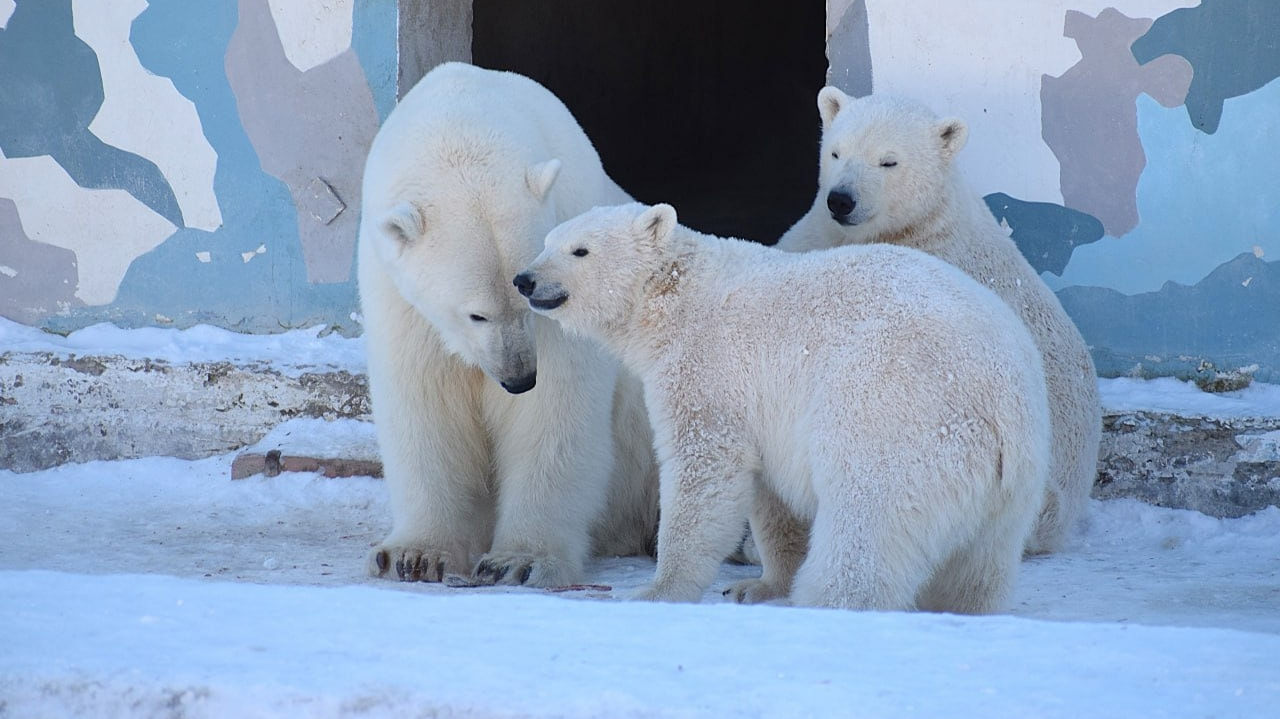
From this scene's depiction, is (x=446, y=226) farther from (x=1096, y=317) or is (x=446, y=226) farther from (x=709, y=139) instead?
(x=709, y=139)

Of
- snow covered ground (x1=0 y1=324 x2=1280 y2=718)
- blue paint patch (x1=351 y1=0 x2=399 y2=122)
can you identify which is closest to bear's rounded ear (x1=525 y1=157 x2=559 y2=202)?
snow covered ground (x1=0 y1=324 x2=1280 y2=718)

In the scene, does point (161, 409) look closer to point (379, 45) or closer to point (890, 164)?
point (379, 45)

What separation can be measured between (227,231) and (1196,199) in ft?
13.1

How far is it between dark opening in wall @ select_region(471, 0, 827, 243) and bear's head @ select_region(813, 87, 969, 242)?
543 centimetres

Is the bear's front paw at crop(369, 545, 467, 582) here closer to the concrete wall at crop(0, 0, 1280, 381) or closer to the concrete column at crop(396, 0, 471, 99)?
the concrete wall at crop(0, 0, 1280, 381)

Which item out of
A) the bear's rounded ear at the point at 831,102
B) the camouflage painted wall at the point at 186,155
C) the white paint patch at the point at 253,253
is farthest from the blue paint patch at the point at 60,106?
the bear's rounded ear at the point at 831,102

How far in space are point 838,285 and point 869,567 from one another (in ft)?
2.24

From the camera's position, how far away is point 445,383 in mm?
4270

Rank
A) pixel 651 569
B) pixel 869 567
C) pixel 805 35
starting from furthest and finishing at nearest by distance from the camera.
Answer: pixel 805 35 → pixel 651 569 → pixel 869 567

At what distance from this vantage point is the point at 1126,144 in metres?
5.25

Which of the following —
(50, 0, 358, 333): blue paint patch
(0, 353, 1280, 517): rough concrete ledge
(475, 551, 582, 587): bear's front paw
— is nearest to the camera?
(475, 551, 582, 587): bear's front paw

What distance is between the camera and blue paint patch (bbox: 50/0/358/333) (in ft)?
20.0

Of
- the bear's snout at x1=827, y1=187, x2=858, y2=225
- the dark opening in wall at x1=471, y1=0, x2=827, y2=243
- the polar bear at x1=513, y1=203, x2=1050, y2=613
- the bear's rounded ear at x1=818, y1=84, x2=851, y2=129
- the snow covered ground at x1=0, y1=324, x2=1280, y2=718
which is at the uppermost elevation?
the dark opening in wall at x1=471, y1=0, x2=827, y2=243

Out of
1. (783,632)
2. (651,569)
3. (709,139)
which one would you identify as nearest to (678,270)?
(651,569)
